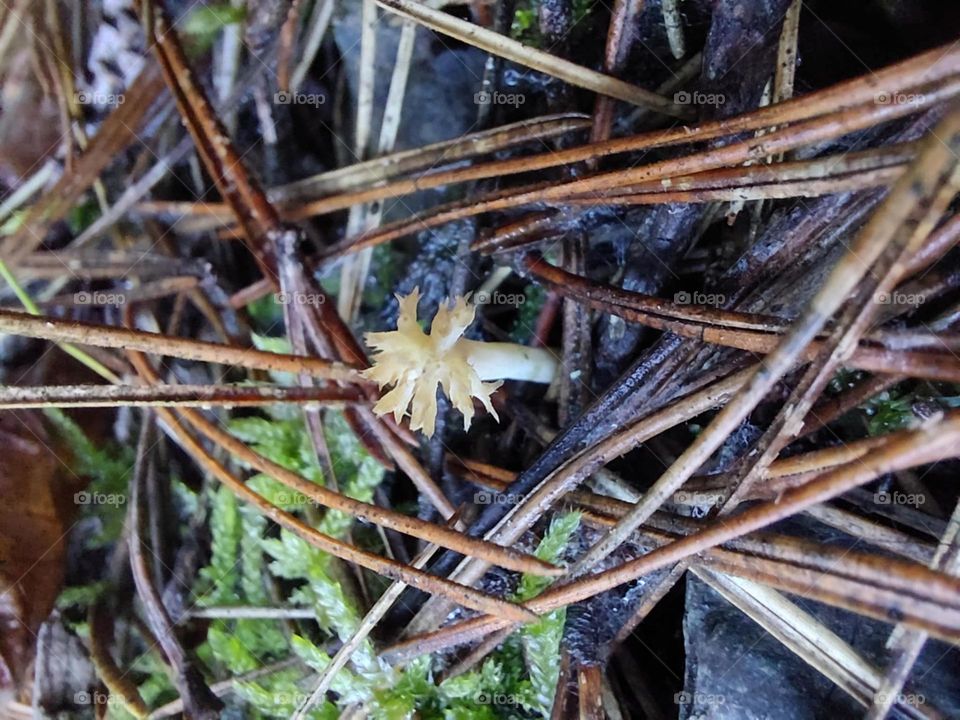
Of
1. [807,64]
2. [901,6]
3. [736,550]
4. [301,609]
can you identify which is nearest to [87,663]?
[301,609]

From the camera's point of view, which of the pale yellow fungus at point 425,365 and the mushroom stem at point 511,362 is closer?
the pale yellow fungus at point 425,365

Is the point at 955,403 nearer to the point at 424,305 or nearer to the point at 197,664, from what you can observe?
the point at 424,305

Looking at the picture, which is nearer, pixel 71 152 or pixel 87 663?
pixel 87 663

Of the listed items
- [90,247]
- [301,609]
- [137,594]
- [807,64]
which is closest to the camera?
[807,64]

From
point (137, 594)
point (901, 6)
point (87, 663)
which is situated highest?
point (901, 6)

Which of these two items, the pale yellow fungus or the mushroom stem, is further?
the mushroom stem

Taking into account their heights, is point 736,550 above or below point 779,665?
above

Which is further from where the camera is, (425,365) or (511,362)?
(511,362)

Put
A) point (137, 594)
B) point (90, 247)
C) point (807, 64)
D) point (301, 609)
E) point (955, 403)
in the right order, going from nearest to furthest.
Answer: point (955, 403) < point (807, 64) < point (301, 609) < point (137, 594) < point (90, 247)
